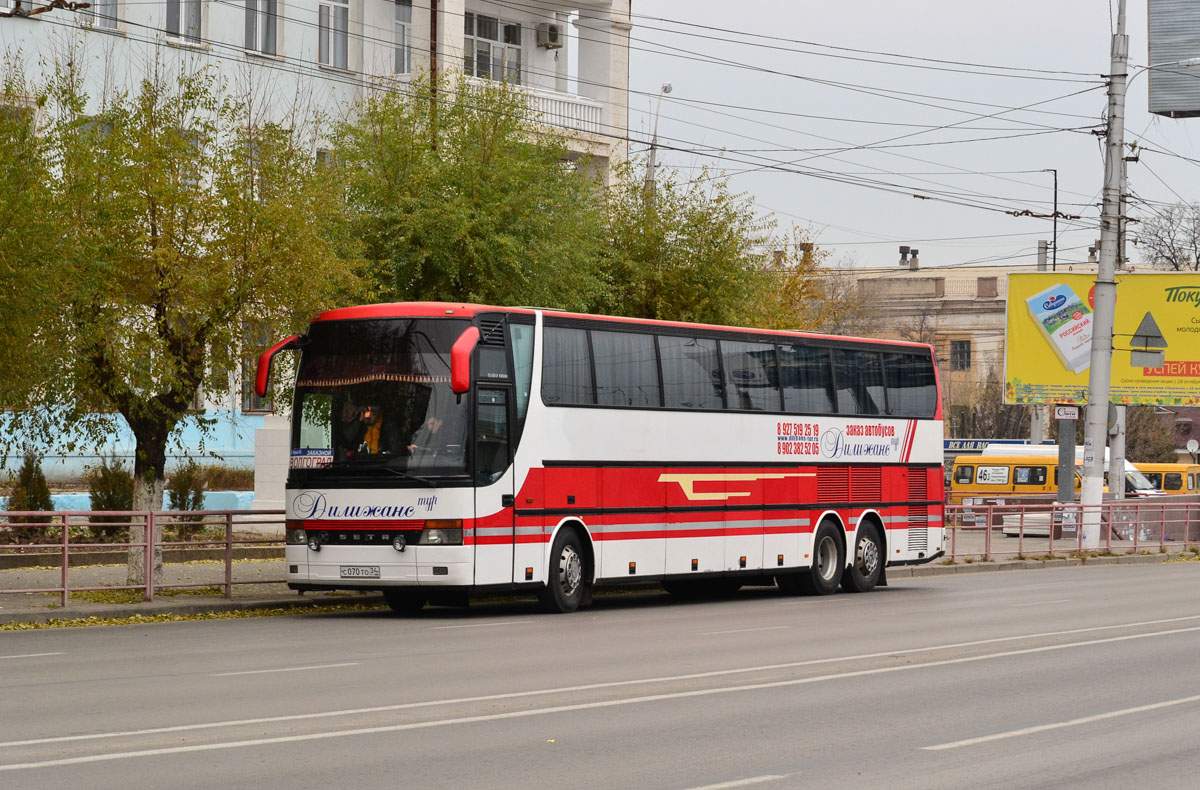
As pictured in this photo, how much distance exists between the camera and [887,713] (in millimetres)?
11742

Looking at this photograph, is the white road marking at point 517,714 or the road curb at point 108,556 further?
the road curb at point 108,556

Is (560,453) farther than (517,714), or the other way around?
(560,453)

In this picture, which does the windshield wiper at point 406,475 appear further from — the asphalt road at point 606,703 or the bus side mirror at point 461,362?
the asphalt road at point 606,703

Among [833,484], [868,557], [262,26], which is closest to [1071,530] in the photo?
[868,557]

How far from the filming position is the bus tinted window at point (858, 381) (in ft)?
86.1

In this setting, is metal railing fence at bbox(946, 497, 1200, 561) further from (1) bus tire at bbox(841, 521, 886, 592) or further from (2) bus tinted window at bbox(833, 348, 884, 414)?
(2) bus tinted window at bbox(833, 348, 884, 414)

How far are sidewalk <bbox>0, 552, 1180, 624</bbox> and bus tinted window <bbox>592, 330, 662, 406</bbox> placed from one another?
4.40 meters

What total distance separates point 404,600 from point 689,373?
4820mm

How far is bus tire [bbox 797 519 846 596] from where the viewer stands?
2605 cm

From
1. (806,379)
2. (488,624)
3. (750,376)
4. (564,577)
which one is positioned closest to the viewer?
(488,624)

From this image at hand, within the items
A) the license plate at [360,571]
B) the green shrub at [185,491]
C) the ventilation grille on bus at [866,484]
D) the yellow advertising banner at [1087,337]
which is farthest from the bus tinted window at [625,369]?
the yellow advertising banner at [1087,337]

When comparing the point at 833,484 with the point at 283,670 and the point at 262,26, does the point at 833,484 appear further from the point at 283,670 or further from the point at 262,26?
the point at 262,26

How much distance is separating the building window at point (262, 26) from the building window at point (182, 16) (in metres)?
1.35

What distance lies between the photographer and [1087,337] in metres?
47.1
